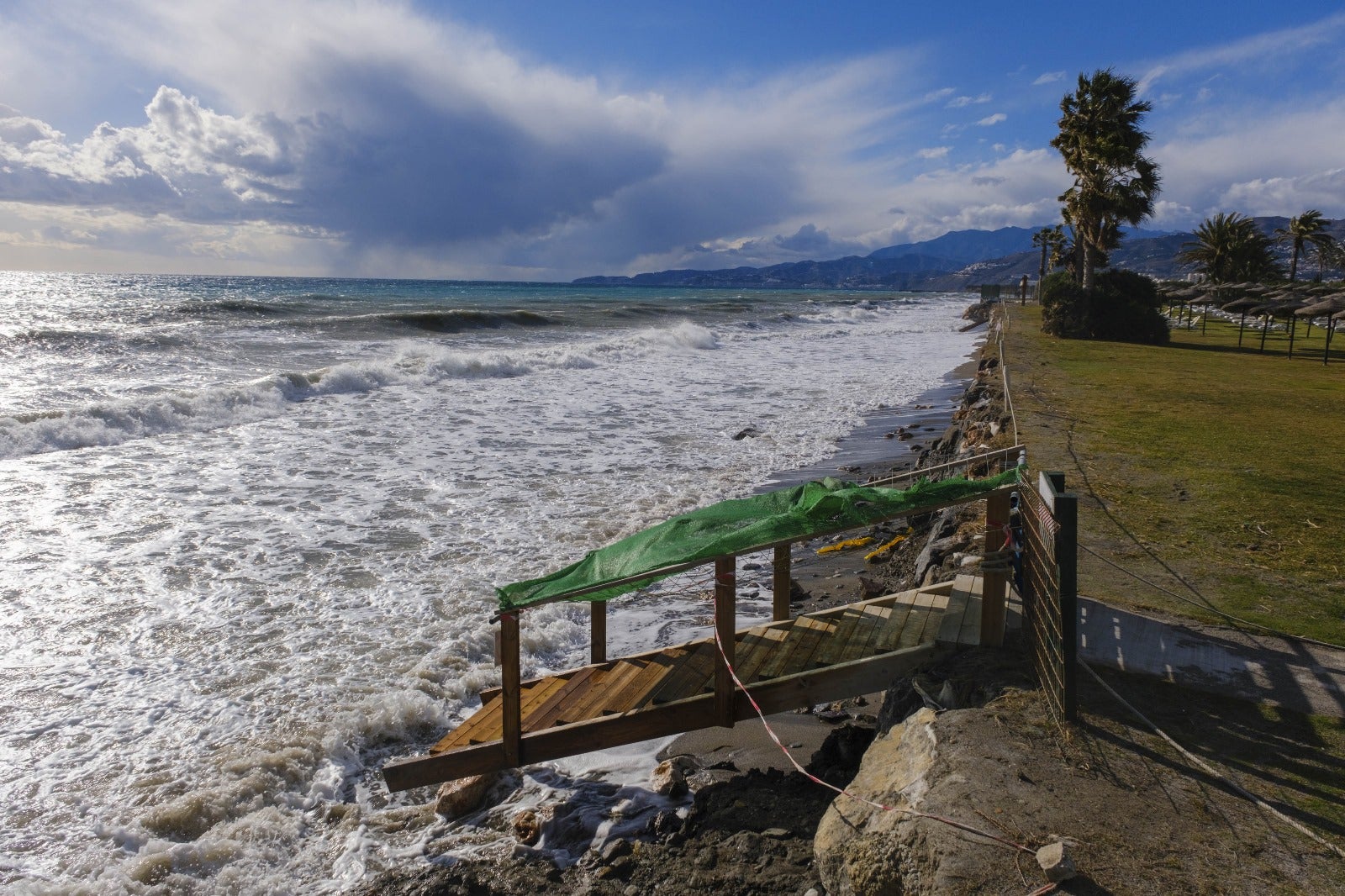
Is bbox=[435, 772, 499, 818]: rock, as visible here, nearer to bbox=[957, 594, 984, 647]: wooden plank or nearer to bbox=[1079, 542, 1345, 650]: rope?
bbox=[957, 594, 984, 647]: wooden plank

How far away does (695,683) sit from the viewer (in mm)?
5613

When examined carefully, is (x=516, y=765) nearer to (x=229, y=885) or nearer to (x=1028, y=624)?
(x=229, y=885)

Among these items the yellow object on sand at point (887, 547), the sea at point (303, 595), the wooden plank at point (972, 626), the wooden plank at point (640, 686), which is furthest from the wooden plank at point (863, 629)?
the yellow object on sand at point (887, 547)

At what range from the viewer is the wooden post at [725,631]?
16.4 ft

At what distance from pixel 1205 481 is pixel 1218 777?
680 cm

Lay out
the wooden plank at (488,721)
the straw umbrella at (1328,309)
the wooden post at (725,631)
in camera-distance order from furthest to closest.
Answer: the straw umbrella at (1328,309)
the wooden plank at (488,721)
the wooden post at (725,631)

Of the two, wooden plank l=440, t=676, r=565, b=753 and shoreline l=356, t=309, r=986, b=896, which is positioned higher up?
wooden plank l=440, t=676, r=565, b=753

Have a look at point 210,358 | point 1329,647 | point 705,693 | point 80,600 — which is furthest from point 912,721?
point 210,358

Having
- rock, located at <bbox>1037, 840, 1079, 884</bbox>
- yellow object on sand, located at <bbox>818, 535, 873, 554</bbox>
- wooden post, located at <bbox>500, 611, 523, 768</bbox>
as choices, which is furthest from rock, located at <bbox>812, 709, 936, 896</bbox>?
yellow object on sand, located at <bbox>818, 535, 873, 554</bbox>

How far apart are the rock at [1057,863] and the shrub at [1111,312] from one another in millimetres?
32259

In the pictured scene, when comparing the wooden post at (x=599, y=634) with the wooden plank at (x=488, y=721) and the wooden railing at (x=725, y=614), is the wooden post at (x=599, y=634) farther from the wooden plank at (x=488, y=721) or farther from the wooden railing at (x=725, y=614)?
the wooden railing at (x=725, y=614)

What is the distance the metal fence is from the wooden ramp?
1.80 feet

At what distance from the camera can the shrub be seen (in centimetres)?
3050

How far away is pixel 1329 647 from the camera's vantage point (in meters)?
5.14
